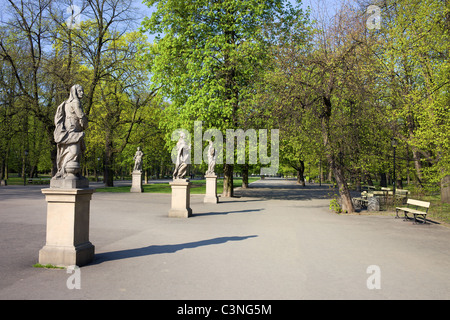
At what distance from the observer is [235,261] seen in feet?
22.8

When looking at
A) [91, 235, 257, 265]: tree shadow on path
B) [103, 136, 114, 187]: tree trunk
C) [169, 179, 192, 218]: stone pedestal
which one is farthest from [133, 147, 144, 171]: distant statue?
[91, 235, 257, 265]: tree shadow on path

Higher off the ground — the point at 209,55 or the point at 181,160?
the point at 209,55

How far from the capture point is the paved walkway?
5203 mm

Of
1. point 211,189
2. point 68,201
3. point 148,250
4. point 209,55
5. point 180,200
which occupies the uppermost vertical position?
point 209,55

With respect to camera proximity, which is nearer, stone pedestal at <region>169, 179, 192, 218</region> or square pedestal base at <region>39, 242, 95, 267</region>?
square pedestal base at <region>39, 242, 95, 267</region>

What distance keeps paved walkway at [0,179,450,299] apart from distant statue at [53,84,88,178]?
1878mm

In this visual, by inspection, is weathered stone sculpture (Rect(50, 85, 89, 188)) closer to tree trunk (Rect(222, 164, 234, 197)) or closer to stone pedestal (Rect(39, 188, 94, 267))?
stone pedestal (Rect(39, 188, 94, 267))

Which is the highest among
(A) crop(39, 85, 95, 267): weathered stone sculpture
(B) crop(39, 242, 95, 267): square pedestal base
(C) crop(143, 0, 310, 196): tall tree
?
(C) crop(143, 0, 310, 196): tall tree

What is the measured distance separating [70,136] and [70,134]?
41 mm

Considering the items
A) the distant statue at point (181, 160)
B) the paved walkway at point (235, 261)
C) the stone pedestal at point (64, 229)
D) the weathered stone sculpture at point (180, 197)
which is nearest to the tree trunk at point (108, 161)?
the distant statue at point (181, 160)

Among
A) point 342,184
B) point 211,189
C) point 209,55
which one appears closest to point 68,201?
point 342,184

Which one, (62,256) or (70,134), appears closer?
(62,256)

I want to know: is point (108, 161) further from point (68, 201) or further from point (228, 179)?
point (68, 201)

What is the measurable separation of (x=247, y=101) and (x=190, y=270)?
1528 cm
